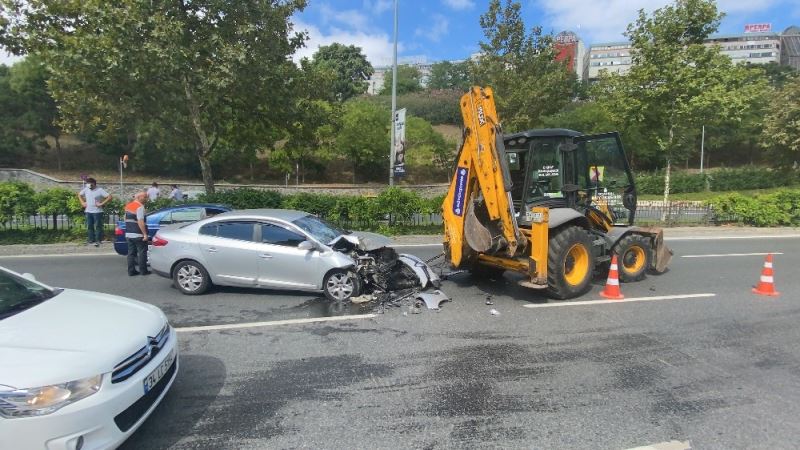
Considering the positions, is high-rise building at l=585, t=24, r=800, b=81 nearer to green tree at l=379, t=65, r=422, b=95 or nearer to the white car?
green tree at l=379, t=65, r=422, b=95

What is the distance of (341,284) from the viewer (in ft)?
23.8

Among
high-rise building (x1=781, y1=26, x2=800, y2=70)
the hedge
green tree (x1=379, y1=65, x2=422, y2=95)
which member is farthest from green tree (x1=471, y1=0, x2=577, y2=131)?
high-rise building (x1=781, y1=26, x2=800, y2=70)

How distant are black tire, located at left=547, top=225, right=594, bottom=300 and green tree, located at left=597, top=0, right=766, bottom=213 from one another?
12598mm

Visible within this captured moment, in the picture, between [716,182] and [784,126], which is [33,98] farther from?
[716,182]

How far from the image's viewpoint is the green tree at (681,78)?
16609mm

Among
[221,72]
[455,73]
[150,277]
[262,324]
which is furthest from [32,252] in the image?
[455,73]

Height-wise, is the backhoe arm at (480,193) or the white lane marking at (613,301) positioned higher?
the backhoe arm at (480,193)

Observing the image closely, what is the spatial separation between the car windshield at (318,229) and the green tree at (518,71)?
13.7 metres

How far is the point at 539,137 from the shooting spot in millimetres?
7434

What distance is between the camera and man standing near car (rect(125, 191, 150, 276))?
902cm

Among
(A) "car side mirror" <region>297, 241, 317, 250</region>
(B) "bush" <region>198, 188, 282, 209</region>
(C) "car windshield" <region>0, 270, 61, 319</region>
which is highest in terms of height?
(B) "bush" <region>198, 188, 282, 209</region>

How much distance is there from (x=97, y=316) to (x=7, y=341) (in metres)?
0.63

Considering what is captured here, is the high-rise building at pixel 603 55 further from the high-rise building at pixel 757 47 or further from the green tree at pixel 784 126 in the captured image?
the green tree at pixel 784 126

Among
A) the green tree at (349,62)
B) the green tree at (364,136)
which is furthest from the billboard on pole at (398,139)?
the green tree at (349,62)
